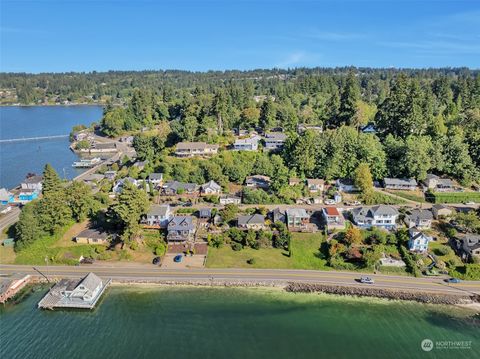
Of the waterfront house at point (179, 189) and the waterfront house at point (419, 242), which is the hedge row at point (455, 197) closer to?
the waterfront house at point (419, 242)

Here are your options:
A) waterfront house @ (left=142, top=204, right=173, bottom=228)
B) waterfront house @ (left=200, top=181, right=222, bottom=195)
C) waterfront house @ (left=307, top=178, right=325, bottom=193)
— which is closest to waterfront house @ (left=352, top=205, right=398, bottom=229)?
waterfront house @ (left=307, top=178, right=325, bottom=193)

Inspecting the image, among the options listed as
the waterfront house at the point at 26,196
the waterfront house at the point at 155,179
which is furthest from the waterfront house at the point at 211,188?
the waterfront house at the point at 26,196

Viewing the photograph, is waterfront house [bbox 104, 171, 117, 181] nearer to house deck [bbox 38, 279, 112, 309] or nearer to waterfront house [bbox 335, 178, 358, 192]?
house deck [bbox 38, 279, 112, 309]

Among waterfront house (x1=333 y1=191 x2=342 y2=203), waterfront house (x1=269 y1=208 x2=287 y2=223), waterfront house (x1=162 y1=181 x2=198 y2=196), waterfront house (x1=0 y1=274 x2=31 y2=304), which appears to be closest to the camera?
waterfront house (x1=0 y1=274 x2=31 y2=304)

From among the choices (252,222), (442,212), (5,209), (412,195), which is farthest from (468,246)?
(5,209)

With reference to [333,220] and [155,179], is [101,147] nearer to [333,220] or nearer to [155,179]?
[155,179]
